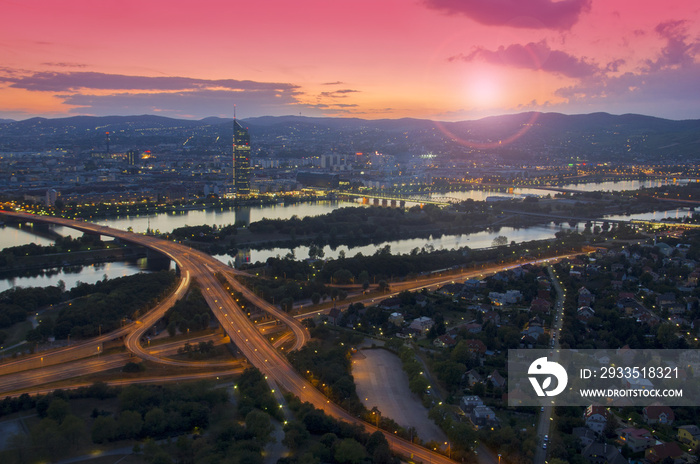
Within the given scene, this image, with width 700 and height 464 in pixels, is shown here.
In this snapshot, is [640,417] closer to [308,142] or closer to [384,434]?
[384,434]

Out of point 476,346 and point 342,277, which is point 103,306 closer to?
point 342,277

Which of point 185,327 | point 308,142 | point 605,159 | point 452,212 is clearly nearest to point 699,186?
point 452,212

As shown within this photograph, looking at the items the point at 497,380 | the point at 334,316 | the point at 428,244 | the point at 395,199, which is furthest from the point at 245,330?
the point at 395,199

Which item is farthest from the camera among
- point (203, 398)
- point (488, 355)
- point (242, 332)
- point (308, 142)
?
point (308, 142)

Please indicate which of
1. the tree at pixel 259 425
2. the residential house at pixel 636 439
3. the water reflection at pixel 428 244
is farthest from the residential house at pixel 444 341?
the water reflection at pixel 428 244

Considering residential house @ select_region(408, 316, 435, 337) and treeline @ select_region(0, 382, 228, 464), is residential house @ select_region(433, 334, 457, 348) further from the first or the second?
treeline @ select_region(0, 382, 228, 464)

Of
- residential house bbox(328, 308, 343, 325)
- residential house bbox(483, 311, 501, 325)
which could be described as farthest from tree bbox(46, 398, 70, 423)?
residential house bbox(483, 311, 501, 325)
